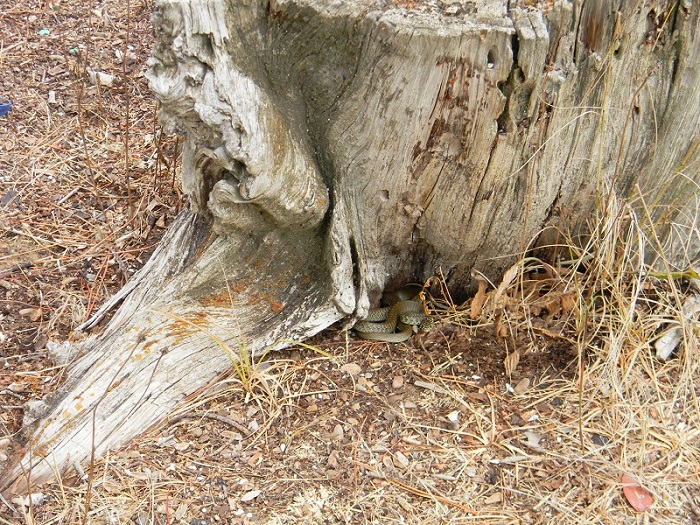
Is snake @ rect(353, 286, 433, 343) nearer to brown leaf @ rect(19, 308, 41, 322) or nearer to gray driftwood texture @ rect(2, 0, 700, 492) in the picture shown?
gray driftwood texture @ rect(2, 0, 700, 492)

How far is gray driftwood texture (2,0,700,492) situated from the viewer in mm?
2621

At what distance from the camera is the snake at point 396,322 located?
3.57 meters

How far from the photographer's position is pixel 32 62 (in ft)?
17.4

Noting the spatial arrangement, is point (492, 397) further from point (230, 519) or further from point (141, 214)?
point (141, 214)

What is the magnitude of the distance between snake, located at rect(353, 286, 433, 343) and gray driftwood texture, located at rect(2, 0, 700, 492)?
20 centimetres

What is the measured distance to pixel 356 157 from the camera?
3068 millimetres

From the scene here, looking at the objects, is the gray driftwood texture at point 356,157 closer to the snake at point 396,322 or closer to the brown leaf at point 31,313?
the snake at point 396,322

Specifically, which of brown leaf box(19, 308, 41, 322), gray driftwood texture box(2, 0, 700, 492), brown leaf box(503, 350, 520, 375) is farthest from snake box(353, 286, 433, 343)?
brown leaf box(19, 308, 41, 322)

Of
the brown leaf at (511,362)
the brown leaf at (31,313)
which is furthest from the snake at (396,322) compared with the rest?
the brown leaf at (31,313)

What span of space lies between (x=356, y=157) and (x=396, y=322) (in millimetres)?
1022

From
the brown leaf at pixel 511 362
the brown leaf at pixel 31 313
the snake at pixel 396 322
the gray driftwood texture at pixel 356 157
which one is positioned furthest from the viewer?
the brown leaf at pixel 31 313

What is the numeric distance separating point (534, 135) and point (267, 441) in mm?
1807

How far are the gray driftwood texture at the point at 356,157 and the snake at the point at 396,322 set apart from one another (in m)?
0.20

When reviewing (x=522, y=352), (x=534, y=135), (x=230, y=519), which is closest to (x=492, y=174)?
(x=534, y=135)
